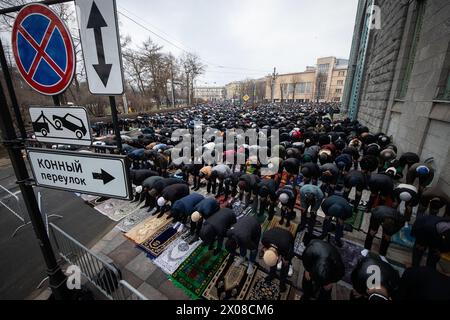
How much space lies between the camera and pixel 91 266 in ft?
12.6

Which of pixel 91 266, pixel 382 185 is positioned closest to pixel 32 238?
pixel 91 266

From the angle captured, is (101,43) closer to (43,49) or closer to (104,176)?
(43,49)

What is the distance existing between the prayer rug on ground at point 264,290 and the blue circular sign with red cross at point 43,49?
4.67 metres

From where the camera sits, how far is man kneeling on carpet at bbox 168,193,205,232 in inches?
223

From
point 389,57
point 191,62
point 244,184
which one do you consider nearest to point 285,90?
point 191,62

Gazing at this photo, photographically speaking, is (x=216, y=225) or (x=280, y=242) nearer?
(x=280, y=242)

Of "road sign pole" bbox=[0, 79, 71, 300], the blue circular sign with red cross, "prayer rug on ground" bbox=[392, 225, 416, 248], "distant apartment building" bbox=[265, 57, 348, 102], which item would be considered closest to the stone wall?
"prayer rug on ground" bbox=[392, 225, 416, 248]

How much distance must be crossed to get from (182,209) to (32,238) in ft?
14.4

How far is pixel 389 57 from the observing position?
11.2 m

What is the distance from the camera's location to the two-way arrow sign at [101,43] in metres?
1.67
